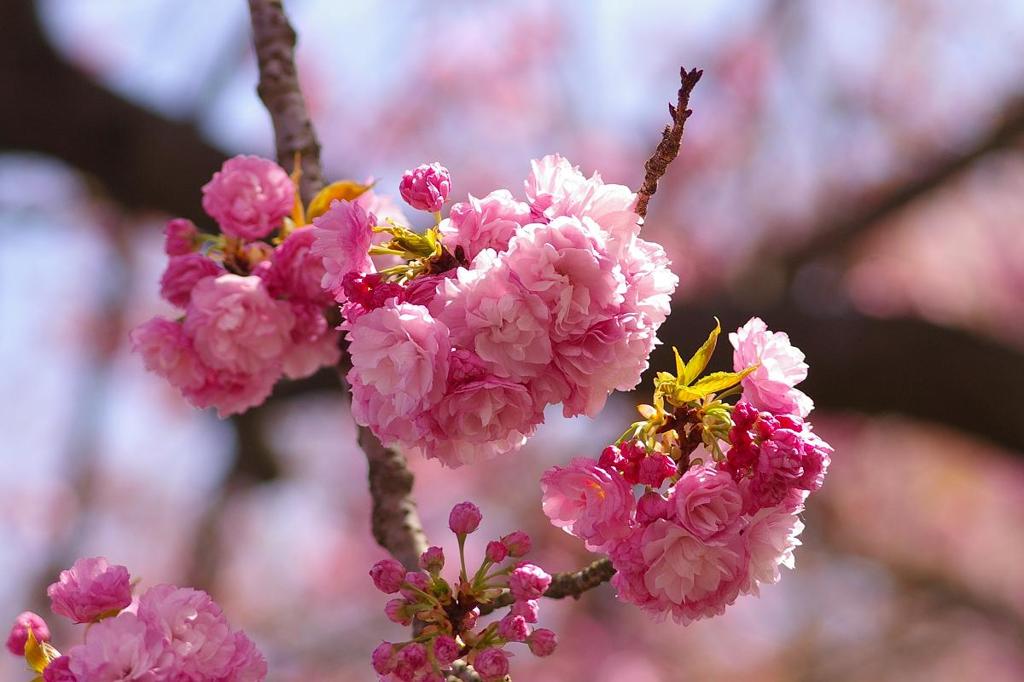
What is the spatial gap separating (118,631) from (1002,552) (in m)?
8.11

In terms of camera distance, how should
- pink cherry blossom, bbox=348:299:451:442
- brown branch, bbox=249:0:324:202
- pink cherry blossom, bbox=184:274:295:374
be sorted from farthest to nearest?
brown branch, bbox=249:0:324:202, pink cherry blossom, bbox=184:274:295:374, pink cherry blossom, bbox=348:299:451:442

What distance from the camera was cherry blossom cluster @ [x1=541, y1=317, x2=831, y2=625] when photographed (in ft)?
3.18

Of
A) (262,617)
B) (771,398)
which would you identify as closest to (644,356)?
(771,398)

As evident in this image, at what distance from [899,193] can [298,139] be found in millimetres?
3420

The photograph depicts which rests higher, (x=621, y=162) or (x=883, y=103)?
(x=883, y=103)

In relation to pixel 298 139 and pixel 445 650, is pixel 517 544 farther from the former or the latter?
pixel 298 139

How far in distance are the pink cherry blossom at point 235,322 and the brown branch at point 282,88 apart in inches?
12.6

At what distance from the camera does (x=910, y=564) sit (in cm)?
522

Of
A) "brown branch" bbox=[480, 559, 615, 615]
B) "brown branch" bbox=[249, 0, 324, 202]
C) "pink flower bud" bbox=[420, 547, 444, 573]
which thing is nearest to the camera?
"pink flower bud" bbox=[420, 547, 444, 573]

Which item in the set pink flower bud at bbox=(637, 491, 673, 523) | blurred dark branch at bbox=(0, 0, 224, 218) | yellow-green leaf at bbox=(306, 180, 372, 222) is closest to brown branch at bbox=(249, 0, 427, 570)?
yellow-green leaf at bbox=(306, 180, 372, 222)

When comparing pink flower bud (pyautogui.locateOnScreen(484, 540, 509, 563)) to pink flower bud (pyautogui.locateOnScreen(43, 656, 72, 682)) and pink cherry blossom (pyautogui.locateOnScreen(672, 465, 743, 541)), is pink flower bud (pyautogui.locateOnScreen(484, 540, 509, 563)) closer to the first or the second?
pink cherry blossom (pyautogui.locateOnScreen(672, 465, 743, 541))

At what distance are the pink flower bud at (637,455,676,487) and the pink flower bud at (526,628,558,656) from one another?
19 centimetres

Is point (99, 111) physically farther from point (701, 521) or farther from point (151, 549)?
point (151, 549)

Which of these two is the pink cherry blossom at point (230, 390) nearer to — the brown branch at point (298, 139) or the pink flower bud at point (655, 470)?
the brown branch at point (298, 139)
